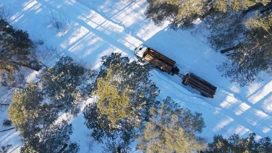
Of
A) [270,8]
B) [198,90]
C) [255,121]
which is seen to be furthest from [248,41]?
[255,121]

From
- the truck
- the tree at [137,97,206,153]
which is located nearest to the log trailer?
the truck

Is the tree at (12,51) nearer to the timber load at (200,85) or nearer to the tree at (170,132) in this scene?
the tree at (170,132)

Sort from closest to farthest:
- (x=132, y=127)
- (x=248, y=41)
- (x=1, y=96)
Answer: (x=132, y=127) → (x=248, y=41) → (x=1, y=96)

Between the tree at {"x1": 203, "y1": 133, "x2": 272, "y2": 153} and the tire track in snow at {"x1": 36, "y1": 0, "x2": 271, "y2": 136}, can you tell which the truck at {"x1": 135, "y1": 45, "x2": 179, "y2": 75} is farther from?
the tree at {"x1": 203, "y1": 133, "x2": 272, "y2": 153}

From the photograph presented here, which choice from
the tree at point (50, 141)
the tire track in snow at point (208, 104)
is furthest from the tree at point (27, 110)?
the tire track in snow at point (208, 104)

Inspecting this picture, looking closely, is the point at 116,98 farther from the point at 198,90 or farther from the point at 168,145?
the point at 198,90

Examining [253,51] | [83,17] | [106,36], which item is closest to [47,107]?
[106,36]
